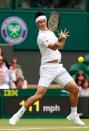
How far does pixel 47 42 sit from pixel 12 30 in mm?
7713

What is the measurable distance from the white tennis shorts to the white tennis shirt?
12 centimetres

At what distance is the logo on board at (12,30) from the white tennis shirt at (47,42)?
24.2 feet

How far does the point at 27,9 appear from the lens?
68.7ft

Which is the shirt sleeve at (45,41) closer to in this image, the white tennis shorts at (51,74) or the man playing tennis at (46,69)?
the man playing tennis at (46,69)

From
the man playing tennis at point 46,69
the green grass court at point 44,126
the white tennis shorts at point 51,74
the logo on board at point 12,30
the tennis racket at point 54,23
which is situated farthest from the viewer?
the logo on board at point 12,30

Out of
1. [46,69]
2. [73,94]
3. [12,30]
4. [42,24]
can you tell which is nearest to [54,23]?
[42,24]

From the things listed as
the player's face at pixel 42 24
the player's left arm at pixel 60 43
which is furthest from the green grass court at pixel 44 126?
the player's face at pixel 42 24

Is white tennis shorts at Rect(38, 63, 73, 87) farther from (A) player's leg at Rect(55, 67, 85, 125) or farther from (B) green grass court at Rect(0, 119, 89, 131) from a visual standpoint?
(B) green grass court at Rect(0, 119, 89, 131)

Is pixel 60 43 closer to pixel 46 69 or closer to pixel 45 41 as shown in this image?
pixel 45 41

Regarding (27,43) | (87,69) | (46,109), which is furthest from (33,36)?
(46,109)

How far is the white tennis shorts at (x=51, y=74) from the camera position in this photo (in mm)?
13039

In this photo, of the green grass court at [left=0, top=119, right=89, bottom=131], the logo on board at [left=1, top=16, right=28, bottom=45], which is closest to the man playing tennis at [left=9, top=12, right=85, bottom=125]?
the green grass court at [left=0, top=119, right=89, bottom=131]

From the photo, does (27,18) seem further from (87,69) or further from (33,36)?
(87,69)

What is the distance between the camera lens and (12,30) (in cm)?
2039
